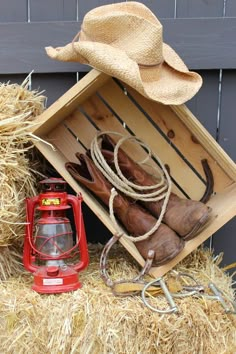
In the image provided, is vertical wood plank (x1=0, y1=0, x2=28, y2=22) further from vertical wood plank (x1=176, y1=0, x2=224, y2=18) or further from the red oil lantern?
the red oil lantern

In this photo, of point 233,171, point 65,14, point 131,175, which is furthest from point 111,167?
point 65,14

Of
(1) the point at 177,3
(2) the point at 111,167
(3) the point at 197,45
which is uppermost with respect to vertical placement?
(1) the point at 177,3

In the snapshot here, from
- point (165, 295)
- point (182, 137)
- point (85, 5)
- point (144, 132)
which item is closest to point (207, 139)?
point (182, 137)

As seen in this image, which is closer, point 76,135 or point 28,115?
point 28,115

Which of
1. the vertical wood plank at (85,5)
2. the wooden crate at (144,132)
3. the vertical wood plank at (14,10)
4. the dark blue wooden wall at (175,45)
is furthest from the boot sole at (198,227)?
the vertical wood plank at (14,10)

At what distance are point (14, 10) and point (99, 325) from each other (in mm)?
1190

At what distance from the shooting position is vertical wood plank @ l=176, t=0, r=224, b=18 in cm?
161

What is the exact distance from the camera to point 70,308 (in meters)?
1.07

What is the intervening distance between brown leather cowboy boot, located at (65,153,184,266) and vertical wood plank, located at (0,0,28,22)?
64 cm

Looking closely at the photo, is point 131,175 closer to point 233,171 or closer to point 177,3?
point 233,171

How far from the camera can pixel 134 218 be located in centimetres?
132

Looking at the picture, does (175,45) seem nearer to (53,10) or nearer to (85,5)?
(85,5)

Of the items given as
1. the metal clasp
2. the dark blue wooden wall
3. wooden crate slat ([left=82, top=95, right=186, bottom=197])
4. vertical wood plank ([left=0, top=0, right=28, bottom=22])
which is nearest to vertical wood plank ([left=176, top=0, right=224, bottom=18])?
the dark blue wooden wall

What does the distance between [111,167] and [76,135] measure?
9.2 inches
